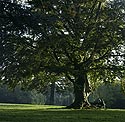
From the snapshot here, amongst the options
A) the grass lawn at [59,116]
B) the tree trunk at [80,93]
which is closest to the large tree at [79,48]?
the tree trunk at [80,93]

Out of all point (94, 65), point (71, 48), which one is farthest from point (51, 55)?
point (94, 65)

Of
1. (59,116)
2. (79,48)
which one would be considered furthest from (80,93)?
(59,116)

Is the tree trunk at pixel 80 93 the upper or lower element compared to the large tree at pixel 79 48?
lower

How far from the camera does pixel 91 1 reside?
1880 inches

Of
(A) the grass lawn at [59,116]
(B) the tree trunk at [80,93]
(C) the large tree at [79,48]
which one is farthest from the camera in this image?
(B) the tree trunk at [80,93]

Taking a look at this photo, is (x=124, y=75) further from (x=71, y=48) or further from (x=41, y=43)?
(x=41, y=43)

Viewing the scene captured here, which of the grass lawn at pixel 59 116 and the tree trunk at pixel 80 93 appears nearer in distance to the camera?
the grass lawn at pixel 59 116

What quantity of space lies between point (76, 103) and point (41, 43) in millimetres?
11204

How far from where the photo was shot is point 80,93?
4809 centimetres

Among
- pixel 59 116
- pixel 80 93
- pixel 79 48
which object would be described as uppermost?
pixel 79 48

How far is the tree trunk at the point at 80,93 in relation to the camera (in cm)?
4700

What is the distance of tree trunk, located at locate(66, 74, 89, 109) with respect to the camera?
4700 cm

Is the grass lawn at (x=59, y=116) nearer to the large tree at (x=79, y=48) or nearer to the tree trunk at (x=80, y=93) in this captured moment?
the large tree at (x=79, y=48)

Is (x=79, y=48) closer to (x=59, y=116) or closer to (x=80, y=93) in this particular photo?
(x=80, y=93)
